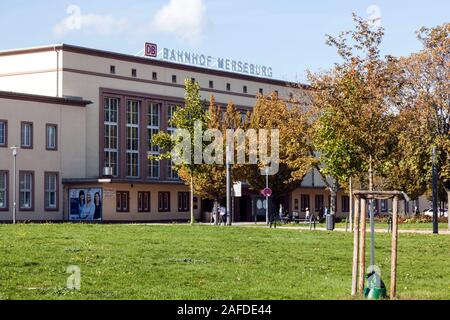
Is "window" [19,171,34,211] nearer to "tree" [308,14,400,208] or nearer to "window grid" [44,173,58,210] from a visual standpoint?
"window grid" [44,173,58,210]

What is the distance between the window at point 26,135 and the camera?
72188mm

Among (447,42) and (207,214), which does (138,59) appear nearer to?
(207,214)

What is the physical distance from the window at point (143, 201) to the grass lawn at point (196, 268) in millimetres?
48624

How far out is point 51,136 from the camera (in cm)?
7488

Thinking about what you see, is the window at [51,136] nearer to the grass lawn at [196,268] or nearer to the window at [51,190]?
the window at [51,190]

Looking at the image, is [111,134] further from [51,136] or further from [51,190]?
[51,190]

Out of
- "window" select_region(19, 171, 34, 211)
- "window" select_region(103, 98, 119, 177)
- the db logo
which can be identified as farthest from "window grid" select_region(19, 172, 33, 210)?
the db logo

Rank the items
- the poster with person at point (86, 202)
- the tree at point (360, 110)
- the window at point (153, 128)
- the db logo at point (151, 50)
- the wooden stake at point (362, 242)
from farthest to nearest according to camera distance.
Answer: the db logo at point (151, 50) < the window at point (153, 128) < the poster with person at point (86, 202) < the tree at point (360, 110) < the wooden stake at point (362, 242)

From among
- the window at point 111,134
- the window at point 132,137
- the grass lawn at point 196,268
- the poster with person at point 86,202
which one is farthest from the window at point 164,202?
the grass lawn at point 196,268

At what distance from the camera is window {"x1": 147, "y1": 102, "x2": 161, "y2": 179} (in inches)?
3366

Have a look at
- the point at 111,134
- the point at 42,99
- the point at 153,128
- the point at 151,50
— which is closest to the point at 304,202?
the point at 153,128

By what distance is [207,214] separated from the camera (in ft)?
285

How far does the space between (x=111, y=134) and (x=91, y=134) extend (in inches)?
112

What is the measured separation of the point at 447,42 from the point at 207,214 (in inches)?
1523
